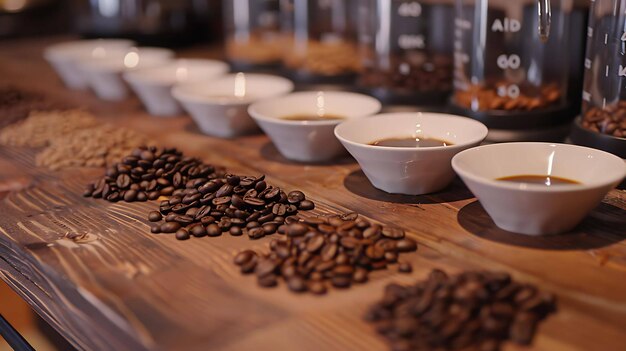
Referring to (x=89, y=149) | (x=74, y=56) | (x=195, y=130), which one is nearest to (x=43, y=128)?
(x=89, y=149)

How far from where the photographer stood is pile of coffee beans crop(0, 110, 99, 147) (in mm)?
1853

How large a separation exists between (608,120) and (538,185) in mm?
352

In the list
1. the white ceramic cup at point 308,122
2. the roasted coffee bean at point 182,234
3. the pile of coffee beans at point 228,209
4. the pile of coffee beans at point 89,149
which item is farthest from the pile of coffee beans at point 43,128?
the roasted coffee bean at point 182,234

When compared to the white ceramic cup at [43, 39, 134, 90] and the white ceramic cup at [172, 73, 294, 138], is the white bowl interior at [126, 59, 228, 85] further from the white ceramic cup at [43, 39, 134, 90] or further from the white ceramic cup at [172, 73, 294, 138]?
the white ceramic cup at [43, 39, 134, 90]

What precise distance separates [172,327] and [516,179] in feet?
2.09

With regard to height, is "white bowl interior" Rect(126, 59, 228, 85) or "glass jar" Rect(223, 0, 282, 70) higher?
"glass jar" Rect(223, 0, 282, 70)

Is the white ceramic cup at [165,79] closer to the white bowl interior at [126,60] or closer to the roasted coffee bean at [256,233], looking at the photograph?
the white bowl interior at [126,60]

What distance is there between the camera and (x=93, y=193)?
144 cm

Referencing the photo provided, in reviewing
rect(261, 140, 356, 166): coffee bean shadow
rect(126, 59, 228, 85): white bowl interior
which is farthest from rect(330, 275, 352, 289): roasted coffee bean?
rect(126, 59, 228, 85): white bowl interior

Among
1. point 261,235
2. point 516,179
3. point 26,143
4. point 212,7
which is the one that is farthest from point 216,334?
point 212,7

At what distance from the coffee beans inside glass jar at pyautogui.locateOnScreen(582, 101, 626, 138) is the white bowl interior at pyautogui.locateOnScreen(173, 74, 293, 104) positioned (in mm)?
802

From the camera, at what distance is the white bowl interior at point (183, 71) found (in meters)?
2.14

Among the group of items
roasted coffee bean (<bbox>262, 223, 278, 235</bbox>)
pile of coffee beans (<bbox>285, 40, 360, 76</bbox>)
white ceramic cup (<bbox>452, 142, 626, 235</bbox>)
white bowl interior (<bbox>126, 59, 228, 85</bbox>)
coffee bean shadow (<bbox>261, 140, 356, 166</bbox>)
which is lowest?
roasted coffee bean (<bbox>262, 223, 278, 235</bbox>)

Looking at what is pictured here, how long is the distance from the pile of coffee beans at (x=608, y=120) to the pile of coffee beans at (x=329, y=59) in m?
0.84
